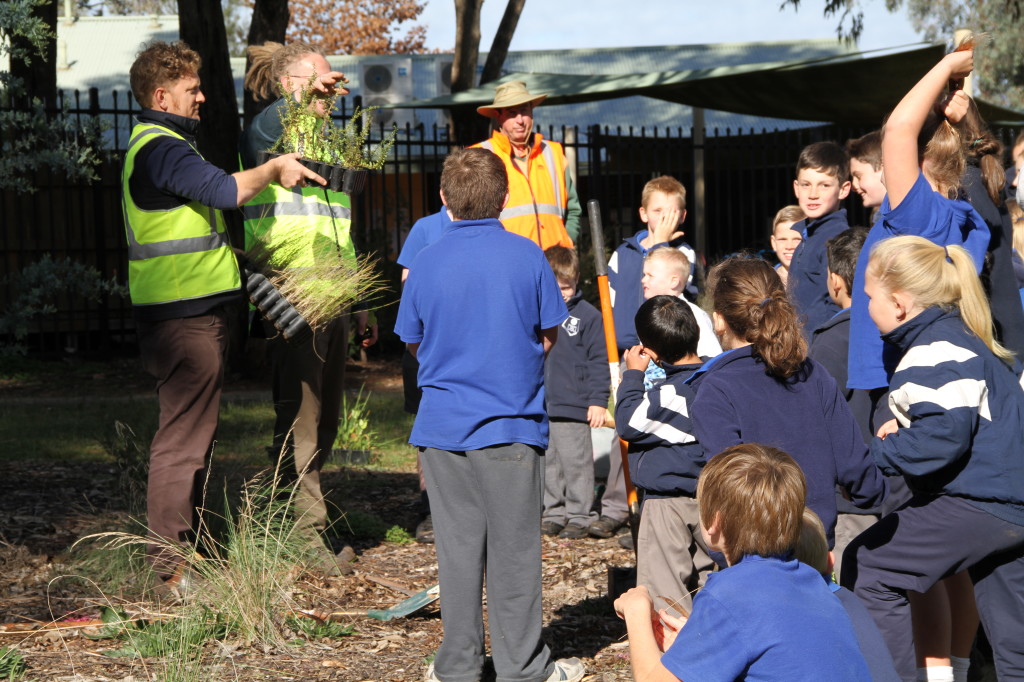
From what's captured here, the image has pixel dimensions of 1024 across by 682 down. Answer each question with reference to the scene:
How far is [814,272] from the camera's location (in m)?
5.70

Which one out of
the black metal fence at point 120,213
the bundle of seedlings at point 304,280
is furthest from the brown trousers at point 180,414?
the black metal fence at point 120,213

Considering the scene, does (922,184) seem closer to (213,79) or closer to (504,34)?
(213,79)

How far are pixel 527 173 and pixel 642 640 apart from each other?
185 inches

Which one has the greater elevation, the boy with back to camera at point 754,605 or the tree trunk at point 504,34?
the tree trunk at point 504,34

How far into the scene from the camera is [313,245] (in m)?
5.33

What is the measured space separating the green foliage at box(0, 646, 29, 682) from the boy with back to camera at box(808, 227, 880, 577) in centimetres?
316

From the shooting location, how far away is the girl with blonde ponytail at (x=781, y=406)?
148 inches

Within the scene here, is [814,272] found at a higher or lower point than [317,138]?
lower

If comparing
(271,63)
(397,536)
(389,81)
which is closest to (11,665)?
(397,536)

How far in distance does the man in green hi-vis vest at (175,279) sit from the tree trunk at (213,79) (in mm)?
6729

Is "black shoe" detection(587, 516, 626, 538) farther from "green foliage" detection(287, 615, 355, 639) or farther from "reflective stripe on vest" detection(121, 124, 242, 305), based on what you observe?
"reflective stripe on vest" detection(121, 124, 242, 305)

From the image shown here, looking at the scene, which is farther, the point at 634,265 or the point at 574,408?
the point at 634,265

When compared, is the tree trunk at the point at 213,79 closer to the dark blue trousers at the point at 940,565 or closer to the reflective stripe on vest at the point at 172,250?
the reflective stripe on vest at the point at 172,250

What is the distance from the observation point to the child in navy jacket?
3.42 m
